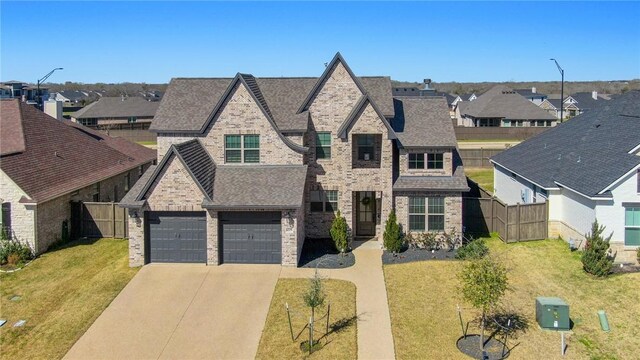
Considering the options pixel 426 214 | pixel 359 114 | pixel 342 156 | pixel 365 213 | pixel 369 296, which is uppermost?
pixel 359 114

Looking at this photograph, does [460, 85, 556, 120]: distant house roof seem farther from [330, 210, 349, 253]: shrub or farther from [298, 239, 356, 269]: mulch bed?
[330, 210, 349, 253]: shrub

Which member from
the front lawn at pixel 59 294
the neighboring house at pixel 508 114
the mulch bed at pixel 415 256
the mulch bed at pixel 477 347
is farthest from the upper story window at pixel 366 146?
the neighboring house at pixel 508 114

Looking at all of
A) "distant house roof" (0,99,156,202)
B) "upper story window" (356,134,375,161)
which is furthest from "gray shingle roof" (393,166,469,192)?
"distant house roof" (0,99,156,202)

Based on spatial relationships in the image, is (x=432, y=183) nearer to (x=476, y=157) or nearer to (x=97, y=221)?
(x=97, y=221)

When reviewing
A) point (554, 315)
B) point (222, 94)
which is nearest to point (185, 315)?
point (222, 94)

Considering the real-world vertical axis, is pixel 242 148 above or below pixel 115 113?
below
